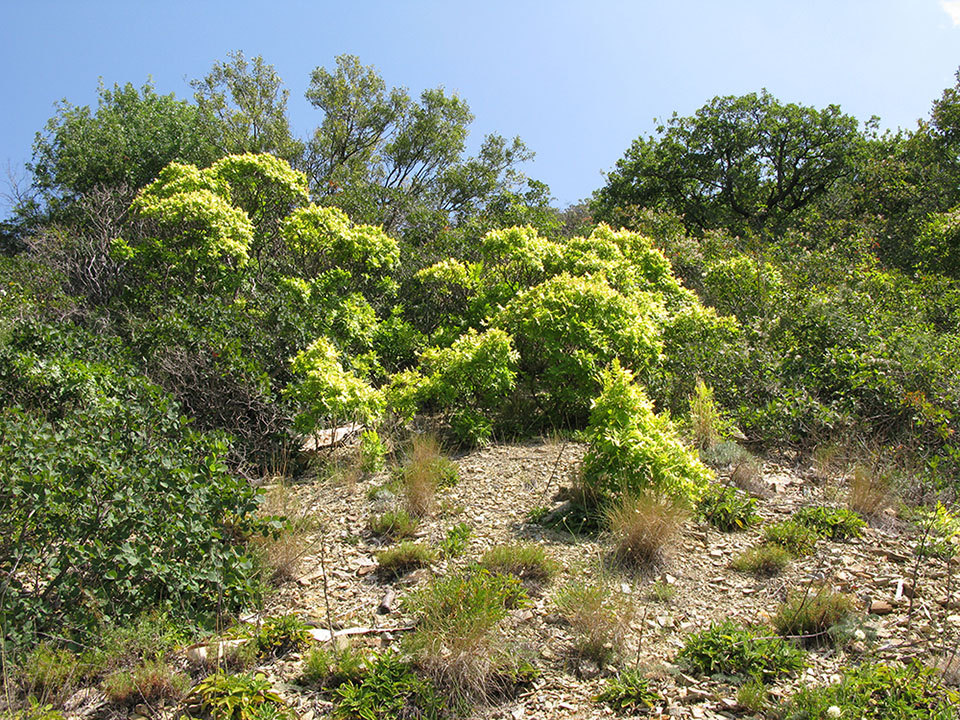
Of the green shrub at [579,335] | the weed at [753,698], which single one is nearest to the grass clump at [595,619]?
the weed at [753,698]

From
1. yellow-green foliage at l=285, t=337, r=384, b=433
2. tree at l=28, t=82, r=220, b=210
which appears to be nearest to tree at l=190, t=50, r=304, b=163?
tree at l=28, t=82, r=220, b=210

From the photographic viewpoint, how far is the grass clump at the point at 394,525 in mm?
4932

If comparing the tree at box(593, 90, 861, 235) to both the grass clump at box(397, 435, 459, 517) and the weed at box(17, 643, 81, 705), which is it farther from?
the weed at box(17, 643, 81, 705)

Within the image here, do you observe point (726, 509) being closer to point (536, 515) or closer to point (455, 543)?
point (536, 515)

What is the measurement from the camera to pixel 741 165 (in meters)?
19.9

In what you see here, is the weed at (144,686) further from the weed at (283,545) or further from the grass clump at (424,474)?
the grass clump at (424,474)

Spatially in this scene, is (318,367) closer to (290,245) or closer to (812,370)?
(290,245)

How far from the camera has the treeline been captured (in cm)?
376

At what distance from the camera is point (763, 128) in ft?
63.4

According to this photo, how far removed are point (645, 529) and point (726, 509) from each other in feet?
3.17

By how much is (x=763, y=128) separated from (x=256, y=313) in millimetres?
16830

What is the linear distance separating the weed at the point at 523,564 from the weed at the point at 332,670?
3.53 ft

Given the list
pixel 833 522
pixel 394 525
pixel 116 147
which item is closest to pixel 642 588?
pixel 833 522

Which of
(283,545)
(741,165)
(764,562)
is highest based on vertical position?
(741,165)
